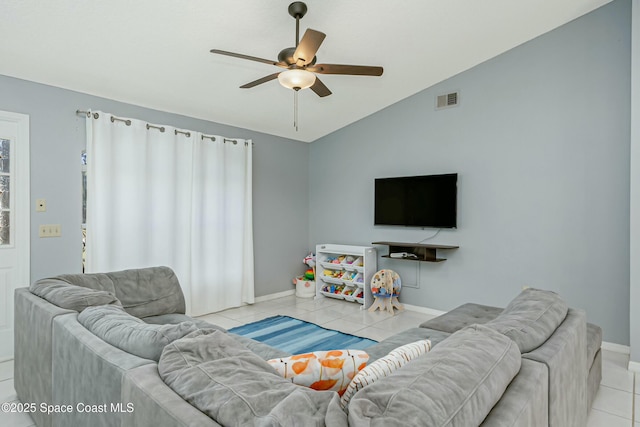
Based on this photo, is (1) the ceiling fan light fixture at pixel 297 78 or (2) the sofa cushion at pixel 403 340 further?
(1) the ceiling fan light fixture at pixel 297 78

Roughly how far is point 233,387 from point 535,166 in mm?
3994

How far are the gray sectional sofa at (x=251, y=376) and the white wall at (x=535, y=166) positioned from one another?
177cm

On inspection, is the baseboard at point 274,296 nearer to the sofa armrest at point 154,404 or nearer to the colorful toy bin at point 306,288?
the colorful toy bin at point 306,288

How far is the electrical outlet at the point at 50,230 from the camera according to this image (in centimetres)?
345

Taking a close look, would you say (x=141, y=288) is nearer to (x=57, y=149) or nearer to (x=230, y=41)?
(x=57, y=149)

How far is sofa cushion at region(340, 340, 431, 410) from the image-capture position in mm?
1151

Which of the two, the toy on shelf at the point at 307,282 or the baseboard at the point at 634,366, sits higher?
the toy on shelf at the point at 307,282

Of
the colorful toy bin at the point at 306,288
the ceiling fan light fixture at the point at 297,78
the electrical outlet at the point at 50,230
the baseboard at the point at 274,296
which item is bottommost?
the baseboard at the point at 274,296

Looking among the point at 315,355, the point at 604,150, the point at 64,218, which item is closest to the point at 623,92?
the point at 604,150

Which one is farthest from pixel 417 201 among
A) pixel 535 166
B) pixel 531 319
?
pixel 531 319

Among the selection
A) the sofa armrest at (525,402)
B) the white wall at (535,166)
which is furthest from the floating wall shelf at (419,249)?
the sofa armrest at (525,402)

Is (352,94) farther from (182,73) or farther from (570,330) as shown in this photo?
(570,330)

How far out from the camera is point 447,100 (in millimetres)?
4555

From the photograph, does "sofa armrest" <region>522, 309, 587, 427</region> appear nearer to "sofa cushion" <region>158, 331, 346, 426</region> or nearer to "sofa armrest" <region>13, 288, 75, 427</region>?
"sofa cushion" <region>158, 331, 346, 426</region>
